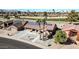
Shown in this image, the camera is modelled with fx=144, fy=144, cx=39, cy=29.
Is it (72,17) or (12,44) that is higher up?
(72,17)

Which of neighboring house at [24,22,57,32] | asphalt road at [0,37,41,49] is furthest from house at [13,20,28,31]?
asphalt road at [0,37,41,49]

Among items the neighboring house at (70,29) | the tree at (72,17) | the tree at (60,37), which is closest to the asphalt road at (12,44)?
the tree at (60,37)

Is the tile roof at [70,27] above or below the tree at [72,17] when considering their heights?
below

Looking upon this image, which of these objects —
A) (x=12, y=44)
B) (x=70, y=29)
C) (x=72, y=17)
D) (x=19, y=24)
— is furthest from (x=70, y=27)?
(x=12, y=44)

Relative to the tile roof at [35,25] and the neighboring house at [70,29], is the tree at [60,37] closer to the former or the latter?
the neighboring house at [70,29]

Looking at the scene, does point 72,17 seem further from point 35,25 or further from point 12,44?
point 12,44

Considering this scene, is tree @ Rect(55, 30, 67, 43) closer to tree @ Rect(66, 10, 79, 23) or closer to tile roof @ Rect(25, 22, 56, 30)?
tile roof @ Rect(25, 22, 56, 30)

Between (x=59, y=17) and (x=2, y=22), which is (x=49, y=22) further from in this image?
(x=2, y=22)

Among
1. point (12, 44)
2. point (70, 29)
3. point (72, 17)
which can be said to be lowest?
point (12, 44)
